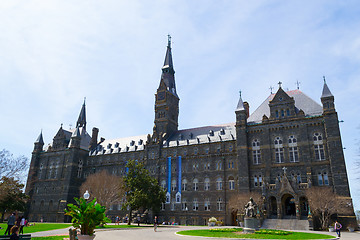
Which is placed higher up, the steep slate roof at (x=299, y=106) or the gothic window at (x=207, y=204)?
the steep slate roof at (x=299, y=106)

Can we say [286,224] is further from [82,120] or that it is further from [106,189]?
[82,120]

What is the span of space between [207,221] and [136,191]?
1800 cm

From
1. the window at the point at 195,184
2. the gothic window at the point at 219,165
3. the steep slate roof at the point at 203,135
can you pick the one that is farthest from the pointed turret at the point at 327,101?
the window at the point at 195,184

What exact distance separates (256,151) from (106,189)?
30.1 metres

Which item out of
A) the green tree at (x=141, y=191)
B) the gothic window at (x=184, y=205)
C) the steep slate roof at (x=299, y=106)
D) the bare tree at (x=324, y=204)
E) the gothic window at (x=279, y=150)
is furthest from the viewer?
the gothic window at (x=184, y=205)

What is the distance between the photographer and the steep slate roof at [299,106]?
53.0 m

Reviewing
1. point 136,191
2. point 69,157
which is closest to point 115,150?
point 69,157

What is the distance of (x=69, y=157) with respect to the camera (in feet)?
255

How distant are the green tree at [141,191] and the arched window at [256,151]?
1841cm

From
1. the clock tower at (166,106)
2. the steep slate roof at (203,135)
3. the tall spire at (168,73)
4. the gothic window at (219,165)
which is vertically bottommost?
the gothic window at (219,165)

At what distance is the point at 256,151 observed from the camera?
5534cm

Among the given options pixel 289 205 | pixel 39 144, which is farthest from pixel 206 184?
pixel 39 144

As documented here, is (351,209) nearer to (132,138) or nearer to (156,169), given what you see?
(156,169)

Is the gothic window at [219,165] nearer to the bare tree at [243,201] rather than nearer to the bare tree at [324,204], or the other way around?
the bare tree at [243,201]
